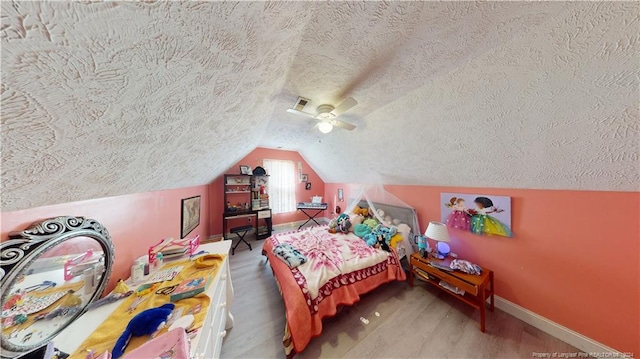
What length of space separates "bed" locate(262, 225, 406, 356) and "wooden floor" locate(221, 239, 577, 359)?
21 cm

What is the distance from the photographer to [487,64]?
1.22 metres

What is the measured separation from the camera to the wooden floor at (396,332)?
5.02 feet

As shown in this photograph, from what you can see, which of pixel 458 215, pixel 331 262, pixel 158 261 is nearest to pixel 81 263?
pixel 158 261

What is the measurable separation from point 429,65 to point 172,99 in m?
1.68

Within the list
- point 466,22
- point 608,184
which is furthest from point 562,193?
point 466,22

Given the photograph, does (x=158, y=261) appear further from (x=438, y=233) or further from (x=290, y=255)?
(x=438, y=233)

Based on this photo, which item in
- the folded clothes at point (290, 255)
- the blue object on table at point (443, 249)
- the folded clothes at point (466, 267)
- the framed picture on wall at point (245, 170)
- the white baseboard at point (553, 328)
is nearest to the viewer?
the white baseboard at point (553, 328)

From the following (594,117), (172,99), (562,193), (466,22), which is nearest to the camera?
(172,99)

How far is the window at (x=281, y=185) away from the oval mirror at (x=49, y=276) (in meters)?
3.47

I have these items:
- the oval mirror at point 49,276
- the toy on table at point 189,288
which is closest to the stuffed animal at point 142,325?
the toy on table at point 189,288

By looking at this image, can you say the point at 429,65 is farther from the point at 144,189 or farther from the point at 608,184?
the point at 144,189

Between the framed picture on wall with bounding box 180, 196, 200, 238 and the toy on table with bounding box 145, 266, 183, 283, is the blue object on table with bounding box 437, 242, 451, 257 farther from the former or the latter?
the framed picture on wall with bounding box 180, 196, 200, 238

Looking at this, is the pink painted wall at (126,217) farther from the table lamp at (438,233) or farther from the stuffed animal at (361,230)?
A: the table lamp at (438,233)

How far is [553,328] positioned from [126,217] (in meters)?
3.95
